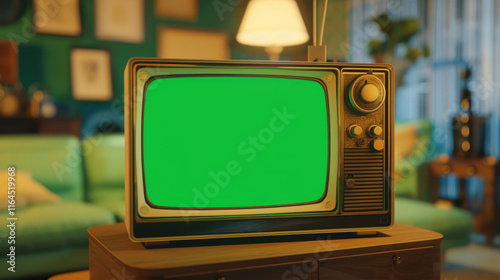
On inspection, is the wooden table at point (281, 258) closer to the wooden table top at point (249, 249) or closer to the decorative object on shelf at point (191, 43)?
the wooden table top at point (249, 249)

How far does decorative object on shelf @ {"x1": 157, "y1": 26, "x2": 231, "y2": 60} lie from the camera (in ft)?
12.9

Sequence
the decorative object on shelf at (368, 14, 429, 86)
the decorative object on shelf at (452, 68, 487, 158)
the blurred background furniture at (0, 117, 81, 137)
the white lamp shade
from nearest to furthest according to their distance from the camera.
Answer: the white lamp shade, the decorative object on shelf at (452, 68, 487, 158), the blurred background furniture at (0, 117, 81, 137), the decorative object on shelf at (368, 14, 429, 86)

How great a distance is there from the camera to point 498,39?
3.34 metres

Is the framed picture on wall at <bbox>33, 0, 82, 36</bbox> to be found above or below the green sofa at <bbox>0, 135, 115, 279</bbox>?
above

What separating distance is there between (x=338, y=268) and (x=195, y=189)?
323 millimetres

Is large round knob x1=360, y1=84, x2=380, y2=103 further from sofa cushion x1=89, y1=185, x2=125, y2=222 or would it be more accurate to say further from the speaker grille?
sofa cushion x1=89, y1=185, x2=125, y2=222

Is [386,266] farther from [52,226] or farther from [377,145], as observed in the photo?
[52,226]

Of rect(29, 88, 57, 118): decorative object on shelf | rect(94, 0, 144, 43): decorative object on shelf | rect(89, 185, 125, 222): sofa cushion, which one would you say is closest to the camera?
rect(89, 185, 125, 222): sofa cushion

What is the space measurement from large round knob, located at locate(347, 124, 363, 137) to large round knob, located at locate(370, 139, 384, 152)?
0.04 m

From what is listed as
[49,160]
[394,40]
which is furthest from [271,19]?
[394,40]

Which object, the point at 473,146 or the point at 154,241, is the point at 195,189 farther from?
the point at 473,146

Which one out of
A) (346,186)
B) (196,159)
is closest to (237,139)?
(196,159)

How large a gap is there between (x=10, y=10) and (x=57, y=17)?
32 centimetres
